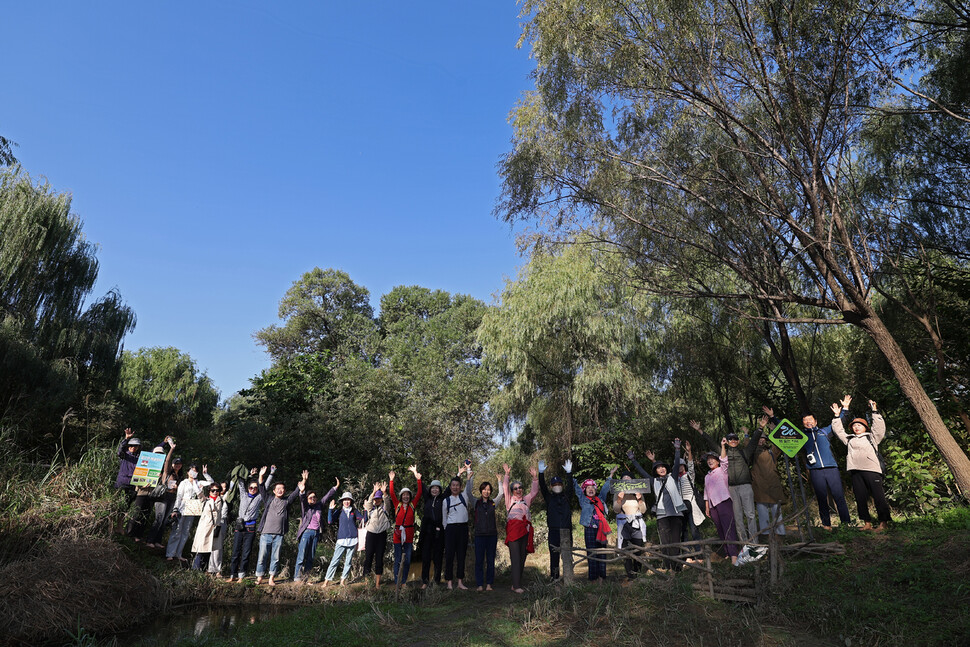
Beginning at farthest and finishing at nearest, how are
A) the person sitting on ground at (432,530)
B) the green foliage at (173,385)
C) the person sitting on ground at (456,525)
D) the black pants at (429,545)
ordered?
the green foliage at (173,385)
the black pants at (429,545)
the person sitting on ground at (432,530)
the person sitting on ground at (456,525)

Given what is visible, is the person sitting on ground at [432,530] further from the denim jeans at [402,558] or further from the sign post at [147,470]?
the sign post at [147,470]

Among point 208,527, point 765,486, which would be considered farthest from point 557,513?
point 208,527

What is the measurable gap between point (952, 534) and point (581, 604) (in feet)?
14.6

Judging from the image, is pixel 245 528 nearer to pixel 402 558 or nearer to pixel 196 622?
pixel 196 622

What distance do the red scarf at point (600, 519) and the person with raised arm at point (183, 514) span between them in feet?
21.7

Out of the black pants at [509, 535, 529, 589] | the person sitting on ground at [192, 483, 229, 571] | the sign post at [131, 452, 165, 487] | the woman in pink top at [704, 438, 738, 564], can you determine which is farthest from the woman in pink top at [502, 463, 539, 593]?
the sign post at [131, 452, 165, 487]

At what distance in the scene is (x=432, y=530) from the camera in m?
8.80

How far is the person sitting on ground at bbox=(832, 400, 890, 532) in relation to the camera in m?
7.41

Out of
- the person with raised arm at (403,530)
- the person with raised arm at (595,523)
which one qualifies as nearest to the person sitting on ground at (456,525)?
the person with raised arm at (403,530)

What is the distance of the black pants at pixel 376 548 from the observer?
8.91m

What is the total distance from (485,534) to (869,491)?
5401 mm

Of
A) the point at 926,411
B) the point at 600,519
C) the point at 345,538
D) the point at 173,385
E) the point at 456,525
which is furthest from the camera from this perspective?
the point at 173,385

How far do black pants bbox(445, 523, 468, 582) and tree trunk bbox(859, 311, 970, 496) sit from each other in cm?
631

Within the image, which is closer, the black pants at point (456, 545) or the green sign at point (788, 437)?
the green sign at point (788, 437)
